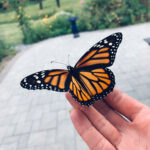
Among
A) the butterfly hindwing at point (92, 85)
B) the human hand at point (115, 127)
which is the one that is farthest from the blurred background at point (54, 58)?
the butterfly hindwing at point (92, 85)

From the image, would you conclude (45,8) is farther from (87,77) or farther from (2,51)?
(87,77)

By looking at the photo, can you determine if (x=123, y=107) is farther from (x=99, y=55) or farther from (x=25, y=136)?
(x=25, y=136)

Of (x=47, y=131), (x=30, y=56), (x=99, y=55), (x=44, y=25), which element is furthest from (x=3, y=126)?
(x=44, y=25)

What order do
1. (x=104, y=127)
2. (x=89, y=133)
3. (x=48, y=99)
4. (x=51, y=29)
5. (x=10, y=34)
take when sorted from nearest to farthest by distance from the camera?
1. (x=89, y=133)
2. (x=104, y=127)
3. (x=48, y=99)
4. (x=51, y=29)
5. (x=10, y=34)

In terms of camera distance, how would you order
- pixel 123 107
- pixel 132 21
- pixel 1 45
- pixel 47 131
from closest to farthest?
pixel 123 107, pixel 47 131, pixel 1 45, pixel 132 21

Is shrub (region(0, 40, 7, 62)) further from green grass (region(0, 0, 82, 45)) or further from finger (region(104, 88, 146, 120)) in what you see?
finger (region(104, 88, 146, 120))

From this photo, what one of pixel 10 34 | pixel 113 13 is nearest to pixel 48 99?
pixel 113 13
